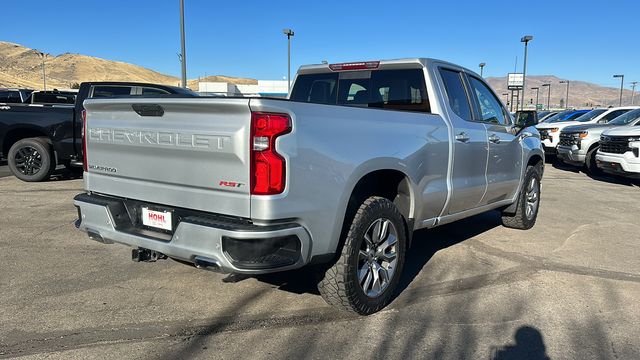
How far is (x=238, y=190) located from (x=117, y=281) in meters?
2.12

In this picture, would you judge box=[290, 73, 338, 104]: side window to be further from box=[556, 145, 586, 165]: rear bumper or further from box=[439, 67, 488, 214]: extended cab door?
box=[556, 145, 586, 165]: rear bumper

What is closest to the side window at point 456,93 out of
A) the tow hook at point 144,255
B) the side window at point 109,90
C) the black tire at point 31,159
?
the tow hook at point 144,255

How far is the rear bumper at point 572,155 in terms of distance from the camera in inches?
516

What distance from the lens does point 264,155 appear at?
9.68ft

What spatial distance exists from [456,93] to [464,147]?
1.96 feet

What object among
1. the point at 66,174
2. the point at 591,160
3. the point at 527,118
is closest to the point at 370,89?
the point at 527,118

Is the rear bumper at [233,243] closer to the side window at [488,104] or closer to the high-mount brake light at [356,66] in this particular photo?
the high-mount brake light at [356,66]

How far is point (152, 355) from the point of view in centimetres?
316

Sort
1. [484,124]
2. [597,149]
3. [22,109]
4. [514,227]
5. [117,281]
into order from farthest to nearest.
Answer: [597,149]
[22,109]
[514,227]
[484,124]
[117,281]

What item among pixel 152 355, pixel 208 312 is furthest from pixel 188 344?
pixel 208 312

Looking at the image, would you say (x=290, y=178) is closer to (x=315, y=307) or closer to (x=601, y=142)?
(x=315, y=307)

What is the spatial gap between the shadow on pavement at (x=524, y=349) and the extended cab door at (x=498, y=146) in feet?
6.71

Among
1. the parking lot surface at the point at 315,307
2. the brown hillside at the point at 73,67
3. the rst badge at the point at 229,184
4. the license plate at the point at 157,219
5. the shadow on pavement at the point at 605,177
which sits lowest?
the parking lot surface at the point at 315,307

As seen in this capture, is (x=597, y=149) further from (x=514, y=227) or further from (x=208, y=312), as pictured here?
(x=208, y=312)
